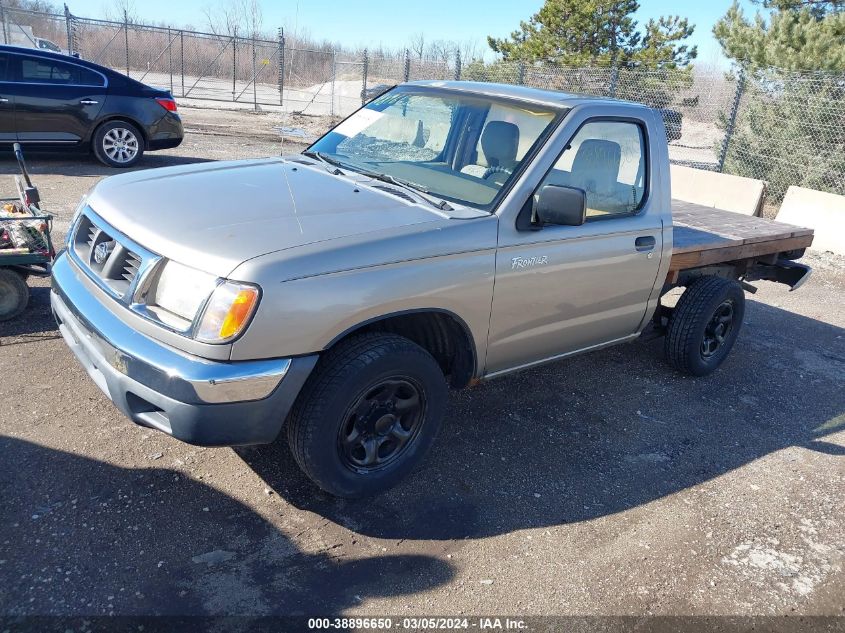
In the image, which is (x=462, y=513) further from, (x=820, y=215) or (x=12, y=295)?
(x=820, y=215)

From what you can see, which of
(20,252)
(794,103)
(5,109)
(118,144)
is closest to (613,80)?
(794,103)

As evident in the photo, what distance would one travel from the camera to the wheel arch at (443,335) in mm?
3420

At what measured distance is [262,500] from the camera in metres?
3.37

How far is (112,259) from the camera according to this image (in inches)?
124

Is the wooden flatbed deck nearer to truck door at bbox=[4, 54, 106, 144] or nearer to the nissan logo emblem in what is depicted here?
the nissan logo emblem

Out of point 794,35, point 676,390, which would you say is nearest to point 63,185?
point 676,390

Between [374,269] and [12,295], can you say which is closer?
[374,269]

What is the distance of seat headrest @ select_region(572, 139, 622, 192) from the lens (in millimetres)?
4043

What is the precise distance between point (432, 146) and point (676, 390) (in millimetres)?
2578

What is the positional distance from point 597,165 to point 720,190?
6.63 m

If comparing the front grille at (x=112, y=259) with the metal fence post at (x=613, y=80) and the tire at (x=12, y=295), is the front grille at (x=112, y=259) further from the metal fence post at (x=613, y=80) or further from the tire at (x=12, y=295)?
the metal fence post at (x=613, y=80)

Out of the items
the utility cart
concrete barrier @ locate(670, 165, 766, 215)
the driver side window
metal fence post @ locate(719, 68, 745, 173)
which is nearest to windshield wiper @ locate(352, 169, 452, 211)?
the driver side window

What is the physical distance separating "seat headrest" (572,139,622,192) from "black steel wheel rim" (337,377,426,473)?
1.64 m

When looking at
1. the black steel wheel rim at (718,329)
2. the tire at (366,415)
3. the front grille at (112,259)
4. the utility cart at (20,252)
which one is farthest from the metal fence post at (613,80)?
the front grille at (112,259)
